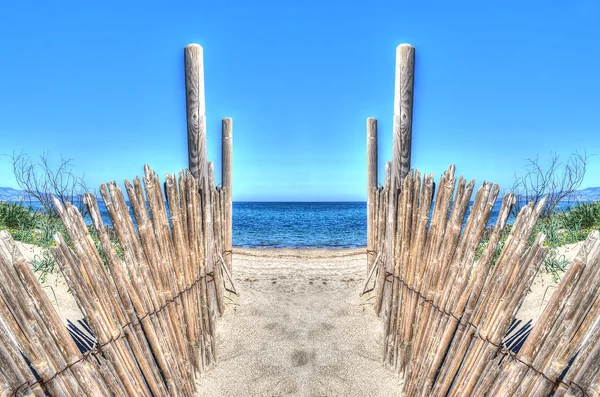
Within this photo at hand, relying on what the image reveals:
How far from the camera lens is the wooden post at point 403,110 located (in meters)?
4.21

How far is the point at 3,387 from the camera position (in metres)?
1.74

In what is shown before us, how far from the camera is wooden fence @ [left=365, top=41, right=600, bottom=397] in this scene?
6.23 feet

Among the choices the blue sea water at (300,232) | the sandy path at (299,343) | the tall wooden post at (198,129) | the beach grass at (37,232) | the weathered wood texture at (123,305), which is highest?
the tall wooden post at (198,129)

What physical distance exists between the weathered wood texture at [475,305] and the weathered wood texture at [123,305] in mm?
1991

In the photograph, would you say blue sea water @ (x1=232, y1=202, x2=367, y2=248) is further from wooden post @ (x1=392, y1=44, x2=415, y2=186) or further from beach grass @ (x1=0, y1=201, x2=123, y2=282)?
wooden post @ (x1=392, y1=44, x2=415, y2=186)

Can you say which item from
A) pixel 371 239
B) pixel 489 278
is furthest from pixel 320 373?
pixel 371 239

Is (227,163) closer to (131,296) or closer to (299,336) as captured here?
(299,336)

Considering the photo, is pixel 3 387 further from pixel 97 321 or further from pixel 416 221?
pixel 416 221

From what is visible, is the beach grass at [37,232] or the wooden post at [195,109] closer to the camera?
the wooden post at [195,109]

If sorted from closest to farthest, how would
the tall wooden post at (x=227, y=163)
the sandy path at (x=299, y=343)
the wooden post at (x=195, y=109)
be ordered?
the sandy path at (x=299, y=343), the wooden post at (x=195, y=109), the tall wooden post at (x=227, y=163)

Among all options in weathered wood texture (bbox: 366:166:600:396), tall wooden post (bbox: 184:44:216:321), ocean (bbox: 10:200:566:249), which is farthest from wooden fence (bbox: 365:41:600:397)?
ocean (bbox: 10:200:566:249)

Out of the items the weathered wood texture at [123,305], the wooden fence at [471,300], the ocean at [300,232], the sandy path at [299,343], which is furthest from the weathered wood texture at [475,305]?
the ocean at [300,232]

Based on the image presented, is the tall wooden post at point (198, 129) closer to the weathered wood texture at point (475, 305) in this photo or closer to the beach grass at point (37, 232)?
the beach grass at point (37, 232)

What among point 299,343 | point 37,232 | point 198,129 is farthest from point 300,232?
point 198,129
